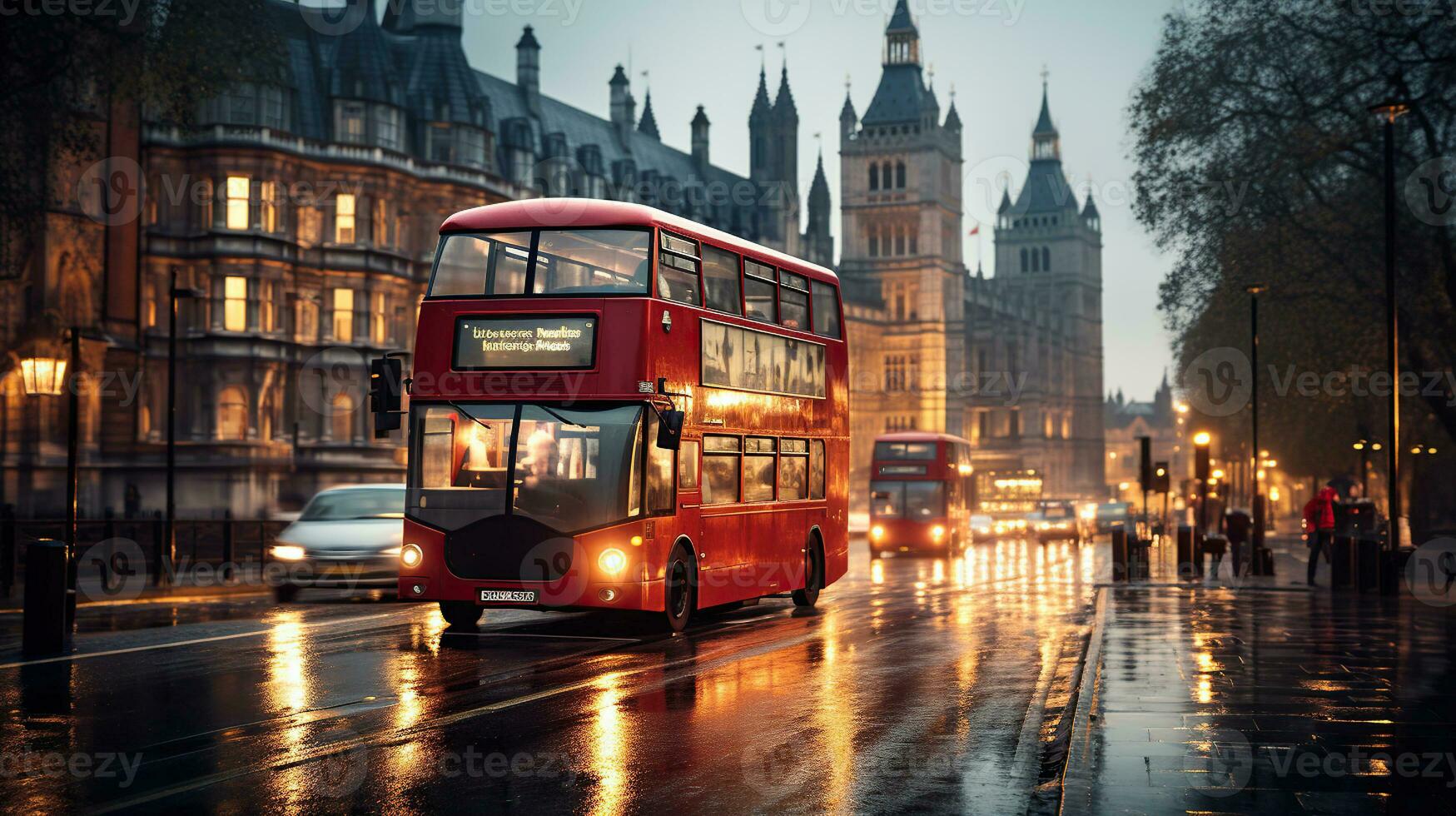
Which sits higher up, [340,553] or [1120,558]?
[340,553]

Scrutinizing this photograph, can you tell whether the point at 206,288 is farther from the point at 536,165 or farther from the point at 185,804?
the point at 185,804

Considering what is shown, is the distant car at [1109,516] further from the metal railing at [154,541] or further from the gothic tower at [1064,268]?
the gothic tower at [1064,268]

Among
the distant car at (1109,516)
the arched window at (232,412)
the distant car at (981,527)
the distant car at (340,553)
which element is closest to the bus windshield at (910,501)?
the distant car at (981,527)

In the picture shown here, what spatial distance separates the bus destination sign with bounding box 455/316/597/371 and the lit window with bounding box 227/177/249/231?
39.9m

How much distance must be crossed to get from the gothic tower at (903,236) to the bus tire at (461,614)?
117 meters

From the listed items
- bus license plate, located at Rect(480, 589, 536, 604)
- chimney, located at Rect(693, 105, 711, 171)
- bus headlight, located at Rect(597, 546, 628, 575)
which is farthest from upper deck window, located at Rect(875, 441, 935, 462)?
chimney, located at Rect(693, 105, 711, 171)

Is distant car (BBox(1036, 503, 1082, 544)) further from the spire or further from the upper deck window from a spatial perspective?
the spire

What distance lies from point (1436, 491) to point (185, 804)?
47.1 m

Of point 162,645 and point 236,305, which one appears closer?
point 162,645

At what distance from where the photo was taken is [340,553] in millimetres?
22250

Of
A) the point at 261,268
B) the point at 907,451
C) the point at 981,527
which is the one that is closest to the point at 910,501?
the point at 907,451

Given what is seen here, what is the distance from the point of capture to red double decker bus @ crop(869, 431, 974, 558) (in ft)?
150

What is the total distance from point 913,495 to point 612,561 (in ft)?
102

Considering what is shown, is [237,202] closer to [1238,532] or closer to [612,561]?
[1238,532]
